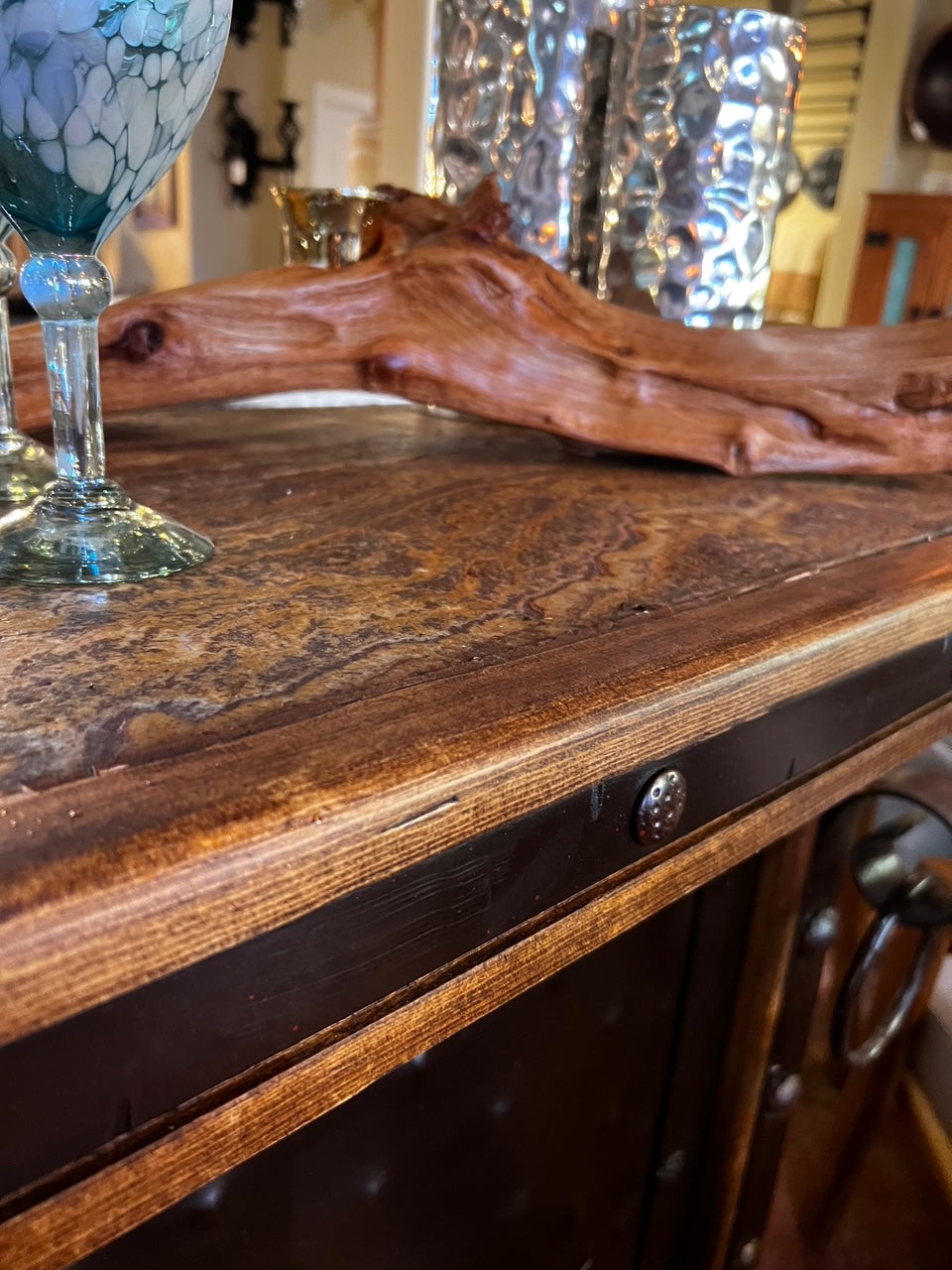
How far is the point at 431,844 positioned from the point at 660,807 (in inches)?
5.3

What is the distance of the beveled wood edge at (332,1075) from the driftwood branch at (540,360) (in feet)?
1.05

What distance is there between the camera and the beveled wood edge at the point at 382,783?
9.3 inches

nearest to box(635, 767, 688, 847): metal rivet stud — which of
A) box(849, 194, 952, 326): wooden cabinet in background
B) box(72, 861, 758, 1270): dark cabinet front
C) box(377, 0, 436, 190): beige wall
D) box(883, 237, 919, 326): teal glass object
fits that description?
box(72, 861, 758, 1270): dark cabinet front

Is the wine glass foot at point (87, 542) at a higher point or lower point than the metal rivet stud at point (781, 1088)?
higher

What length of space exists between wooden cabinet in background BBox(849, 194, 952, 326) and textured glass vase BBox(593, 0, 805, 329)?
310 centimetres

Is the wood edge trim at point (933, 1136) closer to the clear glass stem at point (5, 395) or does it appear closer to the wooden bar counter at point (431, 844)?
the wooden bar counter at point (431, 844)

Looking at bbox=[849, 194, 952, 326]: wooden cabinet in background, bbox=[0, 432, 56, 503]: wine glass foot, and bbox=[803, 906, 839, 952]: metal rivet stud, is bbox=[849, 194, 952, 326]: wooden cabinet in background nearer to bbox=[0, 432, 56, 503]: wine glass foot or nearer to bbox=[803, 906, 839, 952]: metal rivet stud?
bbox=[803, 906, 839, 952]: metal rivet stud

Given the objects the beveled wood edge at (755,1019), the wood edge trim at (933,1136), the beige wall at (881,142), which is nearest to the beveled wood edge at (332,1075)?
the beveled wood edge at (755,1019)

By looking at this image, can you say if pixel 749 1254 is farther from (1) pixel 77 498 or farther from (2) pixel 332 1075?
(1) pixel 77 498

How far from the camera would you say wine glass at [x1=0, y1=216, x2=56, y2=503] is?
20.7 inches

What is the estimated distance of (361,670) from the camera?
355 mm

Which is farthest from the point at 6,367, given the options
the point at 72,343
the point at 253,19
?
the point at 253,19

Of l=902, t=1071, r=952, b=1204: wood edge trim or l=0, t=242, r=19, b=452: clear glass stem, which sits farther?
l=902, t=1071, r=952, b=1204: wood edge trim

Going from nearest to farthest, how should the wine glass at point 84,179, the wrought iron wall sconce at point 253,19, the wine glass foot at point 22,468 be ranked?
the wine glass at point 84,179 → the wine glass foot at point 22,468 → the wrought iron wall sconce at point 253,19
